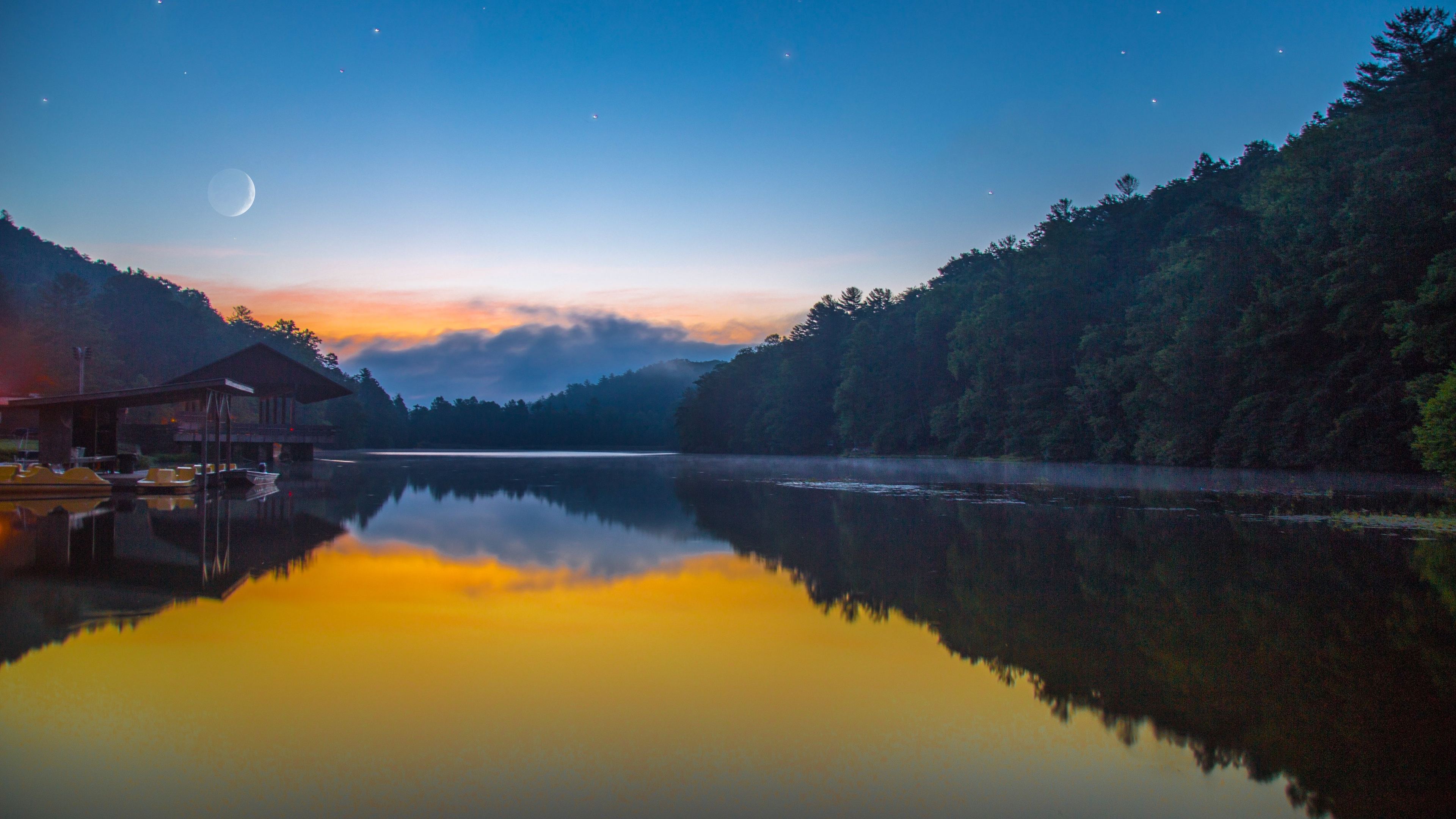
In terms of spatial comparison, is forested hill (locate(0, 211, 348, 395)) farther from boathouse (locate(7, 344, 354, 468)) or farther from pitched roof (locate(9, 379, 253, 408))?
pitched roof (locate(9, 379, 253, 408))

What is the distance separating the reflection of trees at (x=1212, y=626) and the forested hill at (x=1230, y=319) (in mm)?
11065

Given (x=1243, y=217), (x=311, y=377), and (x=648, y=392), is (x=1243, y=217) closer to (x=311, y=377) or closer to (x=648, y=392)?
(x=311, y=377)

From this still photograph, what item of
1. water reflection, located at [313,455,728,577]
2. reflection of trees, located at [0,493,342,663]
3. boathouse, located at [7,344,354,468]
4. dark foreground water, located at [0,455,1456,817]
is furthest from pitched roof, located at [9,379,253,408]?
dark foreground water, located at [0,455,1456,817]

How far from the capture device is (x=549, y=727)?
4.12 meters

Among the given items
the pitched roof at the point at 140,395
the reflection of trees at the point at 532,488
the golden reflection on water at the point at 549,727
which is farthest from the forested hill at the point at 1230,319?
the pitched roof at the point at 140,395

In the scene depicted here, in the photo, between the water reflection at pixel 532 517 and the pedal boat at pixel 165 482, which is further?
the pedal boat at pixel 165 482

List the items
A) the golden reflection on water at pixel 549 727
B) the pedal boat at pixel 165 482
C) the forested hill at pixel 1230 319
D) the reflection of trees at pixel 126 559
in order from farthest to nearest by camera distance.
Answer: the forested hill at pixel 1230 319 → the pedal boat at pixel 165 482 → the reflection of trees at pixel 126 559 → the golden reflection on water at pixel 549 727

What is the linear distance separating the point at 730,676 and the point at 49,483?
19.3m

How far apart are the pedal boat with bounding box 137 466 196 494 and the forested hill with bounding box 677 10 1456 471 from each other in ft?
90.3

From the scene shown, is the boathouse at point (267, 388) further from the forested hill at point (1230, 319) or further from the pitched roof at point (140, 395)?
the forested hill at point (1230, 319)

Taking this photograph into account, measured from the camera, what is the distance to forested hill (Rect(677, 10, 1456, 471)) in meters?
23.9

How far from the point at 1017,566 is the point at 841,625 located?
3.55 metres

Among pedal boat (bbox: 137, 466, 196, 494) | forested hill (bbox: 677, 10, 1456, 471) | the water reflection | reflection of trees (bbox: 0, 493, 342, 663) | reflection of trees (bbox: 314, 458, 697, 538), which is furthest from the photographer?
forested hill (bbox: 677, 10, 1456, 471)

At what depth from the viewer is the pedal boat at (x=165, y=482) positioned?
63.5 ft
